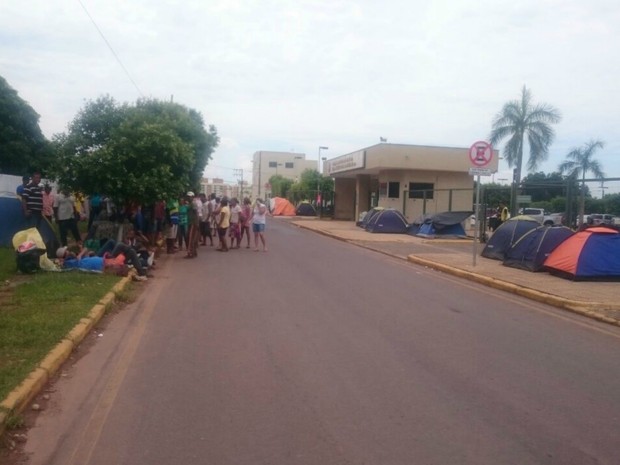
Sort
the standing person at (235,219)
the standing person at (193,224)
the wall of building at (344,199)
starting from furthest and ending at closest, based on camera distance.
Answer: the wall of building at (344,199)
the standing person at (235,219)
the standing person at (193,224)

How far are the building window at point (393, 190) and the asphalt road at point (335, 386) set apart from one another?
94.5 ft

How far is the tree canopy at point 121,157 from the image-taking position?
16.3 metres

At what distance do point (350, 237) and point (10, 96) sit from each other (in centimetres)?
2157

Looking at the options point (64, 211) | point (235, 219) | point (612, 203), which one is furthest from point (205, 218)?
point (612, 203)

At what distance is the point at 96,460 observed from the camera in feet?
15.4

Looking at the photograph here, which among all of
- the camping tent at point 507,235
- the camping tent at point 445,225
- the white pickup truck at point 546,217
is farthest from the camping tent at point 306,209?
the camping tent at point 507,235

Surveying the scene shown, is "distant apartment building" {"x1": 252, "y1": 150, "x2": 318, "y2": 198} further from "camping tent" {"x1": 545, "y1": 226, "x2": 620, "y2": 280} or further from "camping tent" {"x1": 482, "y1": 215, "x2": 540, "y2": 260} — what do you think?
"camping tent" {"x1": 545, "y1": 226, "x2": 620, "y2": 280}

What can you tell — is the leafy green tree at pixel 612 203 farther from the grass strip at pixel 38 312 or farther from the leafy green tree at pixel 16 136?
the leafy green tree at pixel 16 136

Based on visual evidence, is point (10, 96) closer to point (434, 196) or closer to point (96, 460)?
point (434, 196)

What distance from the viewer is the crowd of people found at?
44.5ft

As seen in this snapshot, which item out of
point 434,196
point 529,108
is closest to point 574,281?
point 434,196

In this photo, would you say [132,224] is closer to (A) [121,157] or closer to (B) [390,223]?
(A) [121,157]

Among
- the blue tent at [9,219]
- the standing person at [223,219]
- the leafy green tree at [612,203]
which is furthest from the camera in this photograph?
the standing person at [223,219]

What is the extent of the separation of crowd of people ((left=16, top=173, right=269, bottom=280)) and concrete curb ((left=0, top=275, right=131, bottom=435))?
372 centimetres
